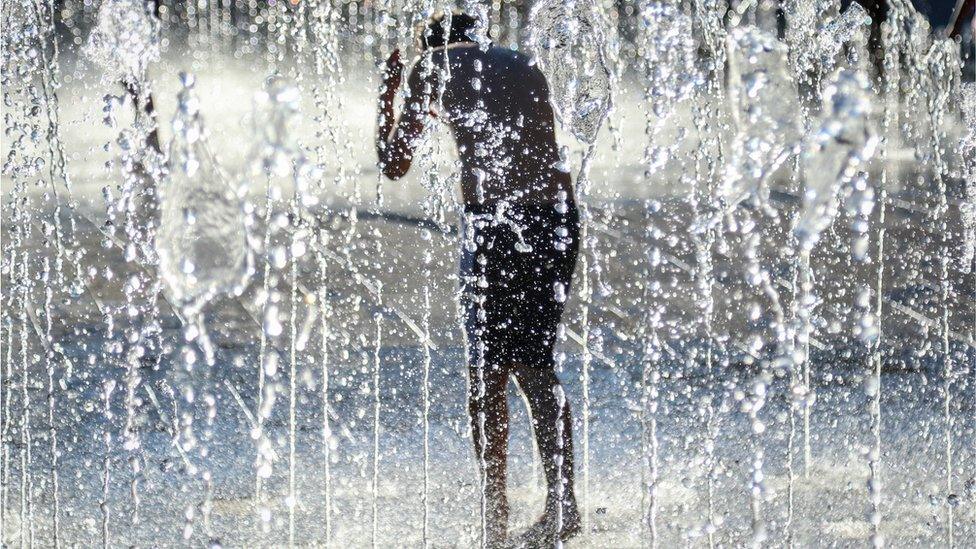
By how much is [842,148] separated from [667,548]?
37.2 inches

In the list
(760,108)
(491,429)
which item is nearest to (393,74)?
(491,429)

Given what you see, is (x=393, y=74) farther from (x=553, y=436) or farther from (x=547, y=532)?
(x=547, y=532)

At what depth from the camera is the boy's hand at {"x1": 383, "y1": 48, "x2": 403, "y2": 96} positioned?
2814 mm

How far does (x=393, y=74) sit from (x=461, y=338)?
6.32ft

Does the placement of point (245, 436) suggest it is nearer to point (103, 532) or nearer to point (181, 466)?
point (181, 466)

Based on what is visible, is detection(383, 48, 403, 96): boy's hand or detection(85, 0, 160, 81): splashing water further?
detection(85, 0, 160, 81): splashing water

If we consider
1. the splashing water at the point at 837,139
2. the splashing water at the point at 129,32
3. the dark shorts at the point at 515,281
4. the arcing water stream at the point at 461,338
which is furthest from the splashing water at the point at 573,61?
the splashing water at the point at 129,32

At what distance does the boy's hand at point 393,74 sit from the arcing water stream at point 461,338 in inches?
5.0

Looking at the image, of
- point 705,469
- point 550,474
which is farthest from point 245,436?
point 705,469

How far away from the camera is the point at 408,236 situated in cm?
636

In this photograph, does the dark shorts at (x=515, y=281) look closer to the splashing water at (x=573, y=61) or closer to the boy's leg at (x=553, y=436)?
the boy's leg at (x=553, y=436)

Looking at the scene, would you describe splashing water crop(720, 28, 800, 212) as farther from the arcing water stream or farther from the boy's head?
the boy's head

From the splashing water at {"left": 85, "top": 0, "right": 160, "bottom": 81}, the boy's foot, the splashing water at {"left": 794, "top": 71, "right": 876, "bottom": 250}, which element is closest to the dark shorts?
the boy's foot

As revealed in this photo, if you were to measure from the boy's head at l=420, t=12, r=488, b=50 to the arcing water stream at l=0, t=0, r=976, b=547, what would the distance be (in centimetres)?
12
